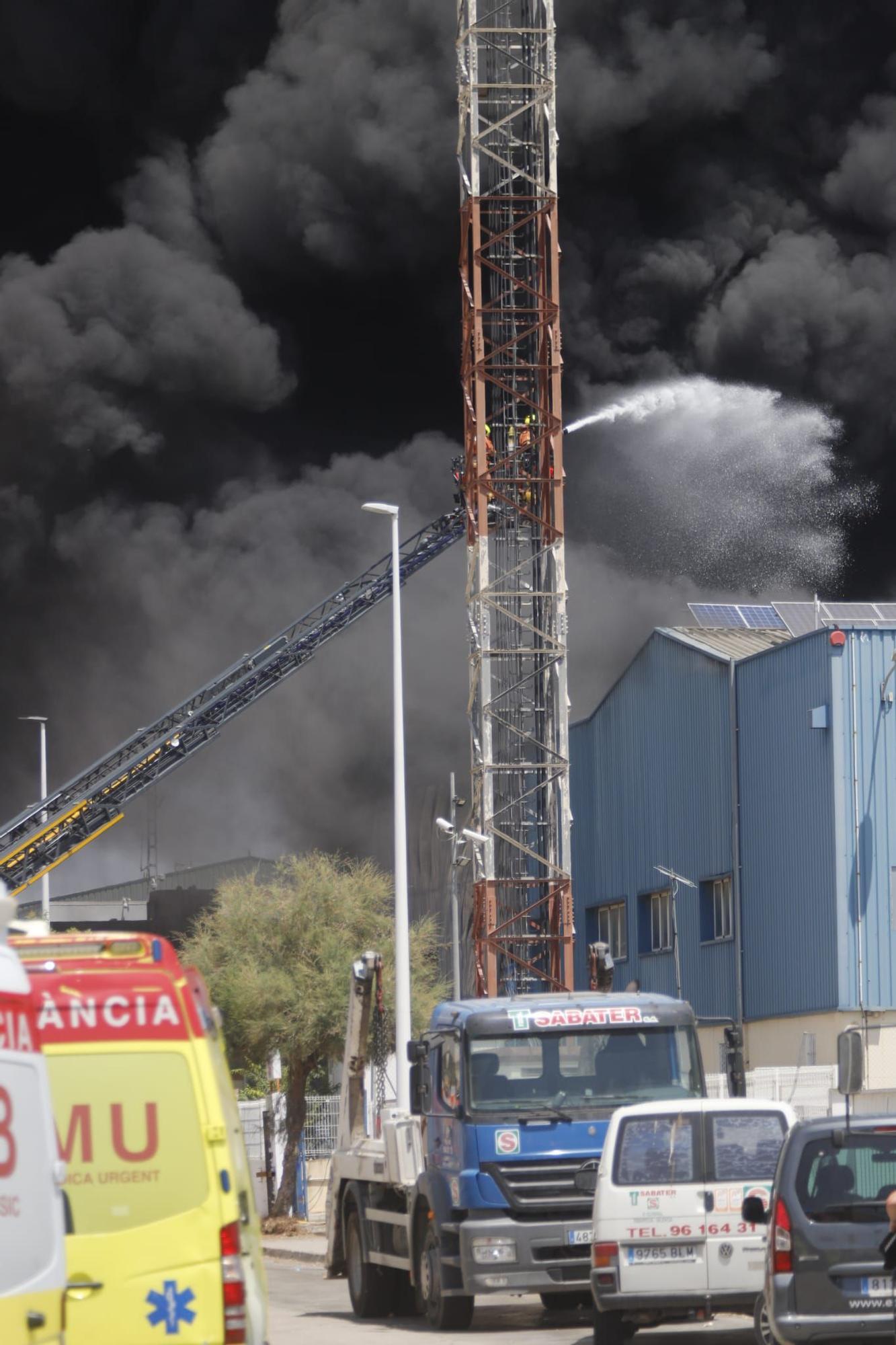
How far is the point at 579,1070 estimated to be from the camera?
19.1 metres

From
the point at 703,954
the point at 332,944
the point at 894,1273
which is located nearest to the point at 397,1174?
the point at 894,1273

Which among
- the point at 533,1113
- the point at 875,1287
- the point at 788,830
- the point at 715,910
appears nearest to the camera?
the point at 875,1287

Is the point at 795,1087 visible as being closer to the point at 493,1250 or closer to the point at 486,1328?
the point at 486,1328

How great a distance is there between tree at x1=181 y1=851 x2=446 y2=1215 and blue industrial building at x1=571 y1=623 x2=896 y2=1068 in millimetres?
6914

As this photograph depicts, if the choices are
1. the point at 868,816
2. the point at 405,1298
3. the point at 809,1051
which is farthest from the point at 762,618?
the point at 405,1298

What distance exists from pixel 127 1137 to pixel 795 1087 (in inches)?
943

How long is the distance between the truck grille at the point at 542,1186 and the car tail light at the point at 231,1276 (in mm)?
9124

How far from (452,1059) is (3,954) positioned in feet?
40.0

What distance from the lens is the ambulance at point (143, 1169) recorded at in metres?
9.49

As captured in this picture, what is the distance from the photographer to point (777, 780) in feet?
147

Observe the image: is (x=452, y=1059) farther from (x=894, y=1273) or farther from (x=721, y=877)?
(x=721, y=877)

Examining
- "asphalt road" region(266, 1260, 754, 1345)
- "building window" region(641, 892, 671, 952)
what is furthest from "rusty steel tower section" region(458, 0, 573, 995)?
"asphalt road" region(266, 1260, 754, 1345)

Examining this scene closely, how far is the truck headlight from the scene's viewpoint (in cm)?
1830

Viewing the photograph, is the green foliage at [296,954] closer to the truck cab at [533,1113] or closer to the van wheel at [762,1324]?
the truck cab at [533,1113]
